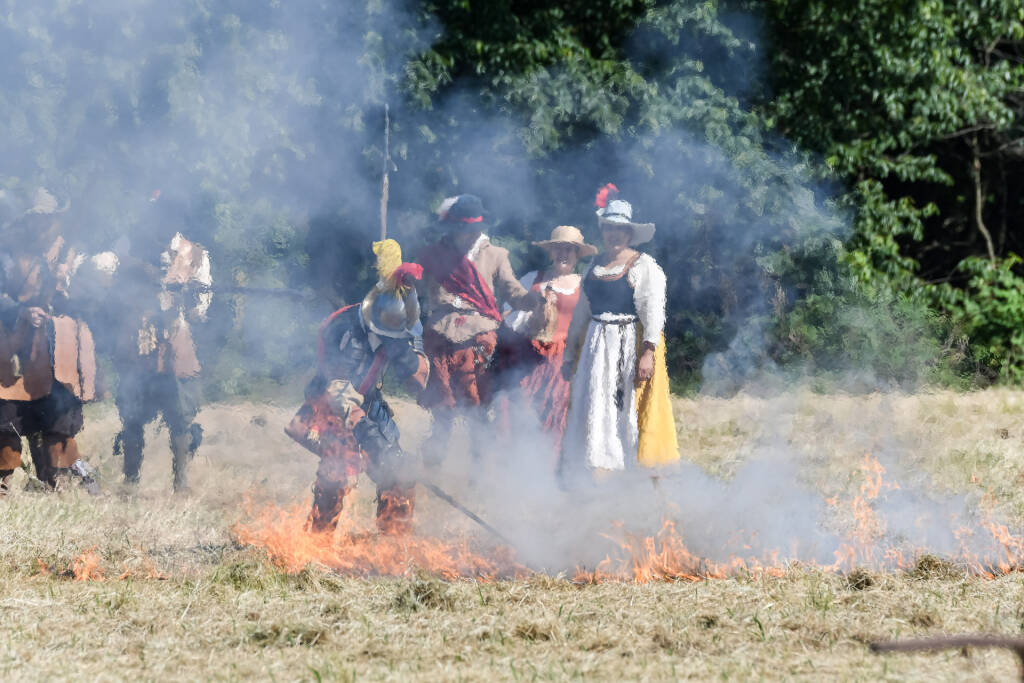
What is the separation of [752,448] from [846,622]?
435 centimetres

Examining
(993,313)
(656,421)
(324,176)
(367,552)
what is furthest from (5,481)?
(993,313)

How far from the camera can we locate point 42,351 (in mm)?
7160

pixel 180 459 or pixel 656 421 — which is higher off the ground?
pixel 656 421

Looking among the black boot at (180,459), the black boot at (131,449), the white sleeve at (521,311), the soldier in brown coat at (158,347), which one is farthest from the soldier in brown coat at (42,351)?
the white sleeve at (521,311)

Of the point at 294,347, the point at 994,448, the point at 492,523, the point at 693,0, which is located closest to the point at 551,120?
the point at 693,0

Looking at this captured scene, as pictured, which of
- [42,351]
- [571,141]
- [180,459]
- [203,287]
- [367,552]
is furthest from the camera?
[571,141]

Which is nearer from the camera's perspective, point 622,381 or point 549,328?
point 622,381

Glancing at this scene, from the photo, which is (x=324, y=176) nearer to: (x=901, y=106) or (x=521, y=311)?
(x=521, y=311)

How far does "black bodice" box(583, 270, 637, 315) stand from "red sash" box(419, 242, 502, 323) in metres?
0.70

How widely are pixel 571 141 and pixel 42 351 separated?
18.7 ft

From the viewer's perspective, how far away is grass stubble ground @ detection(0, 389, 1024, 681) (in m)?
4.06

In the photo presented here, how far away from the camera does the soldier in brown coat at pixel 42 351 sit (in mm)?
7055

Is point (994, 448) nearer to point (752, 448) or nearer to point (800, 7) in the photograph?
point (752, 448)

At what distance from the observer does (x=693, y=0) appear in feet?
38.4
